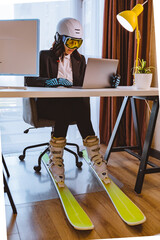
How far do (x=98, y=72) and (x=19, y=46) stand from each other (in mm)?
501

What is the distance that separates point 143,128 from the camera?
2.98m

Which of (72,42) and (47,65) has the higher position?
(72,42)

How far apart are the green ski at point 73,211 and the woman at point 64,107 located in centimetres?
10

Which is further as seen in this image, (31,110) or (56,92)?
(31,110)

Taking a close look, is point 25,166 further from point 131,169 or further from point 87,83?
point 87,83

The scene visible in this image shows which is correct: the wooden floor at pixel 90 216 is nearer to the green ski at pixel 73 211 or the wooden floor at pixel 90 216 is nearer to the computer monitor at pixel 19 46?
the green ski at pixel 73 211

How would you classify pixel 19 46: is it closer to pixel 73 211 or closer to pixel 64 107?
pixel 64 107

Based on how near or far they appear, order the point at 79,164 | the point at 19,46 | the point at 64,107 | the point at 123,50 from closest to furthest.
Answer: the point at 19,46, the point at 64,107, the point at 79,164, the point at 123,50

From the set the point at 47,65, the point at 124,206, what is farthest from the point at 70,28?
the point at 124,206

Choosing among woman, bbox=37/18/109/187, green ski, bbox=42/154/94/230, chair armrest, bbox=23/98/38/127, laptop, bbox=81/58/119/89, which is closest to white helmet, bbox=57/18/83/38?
woman, bbox=37/18/109/187

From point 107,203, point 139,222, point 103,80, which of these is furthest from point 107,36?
point 139,222

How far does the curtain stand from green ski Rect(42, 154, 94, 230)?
1.37 meters

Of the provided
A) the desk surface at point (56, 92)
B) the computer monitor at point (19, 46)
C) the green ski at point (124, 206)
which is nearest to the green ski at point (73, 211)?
the green ski at point (124, 206)

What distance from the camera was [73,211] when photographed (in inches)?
64.1
